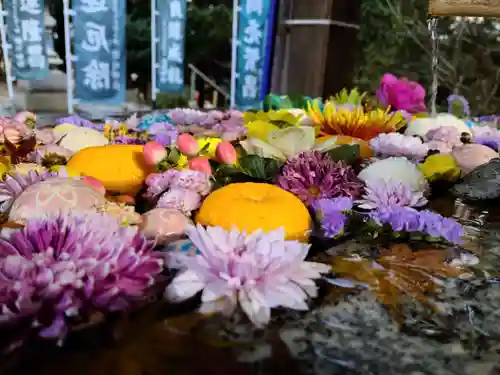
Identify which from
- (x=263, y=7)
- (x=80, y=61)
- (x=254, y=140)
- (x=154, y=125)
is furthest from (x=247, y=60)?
(x=254, y=140)

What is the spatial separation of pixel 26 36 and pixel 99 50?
491mm

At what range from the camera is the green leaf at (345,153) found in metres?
1.02

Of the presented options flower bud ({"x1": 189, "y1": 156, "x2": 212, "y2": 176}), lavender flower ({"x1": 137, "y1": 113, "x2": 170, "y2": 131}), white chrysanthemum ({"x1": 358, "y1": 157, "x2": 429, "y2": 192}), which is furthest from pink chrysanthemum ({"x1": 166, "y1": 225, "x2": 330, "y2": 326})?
lavender flower ({"x1": 137, "y1": 113, "x2": 170, "y2": 131})

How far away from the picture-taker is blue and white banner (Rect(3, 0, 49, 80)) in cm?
347

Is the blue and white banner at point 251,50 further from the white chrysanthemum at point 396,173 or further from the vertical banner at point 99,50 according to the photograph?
the white chrysanthemum at point 396,173

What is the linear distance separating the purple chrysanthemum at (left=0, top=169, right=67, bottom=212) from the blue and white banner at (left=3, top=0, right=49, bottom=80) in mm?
3078

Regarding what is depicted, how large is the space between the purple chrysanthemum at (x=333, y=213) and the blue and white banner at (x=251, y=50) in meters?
3.19

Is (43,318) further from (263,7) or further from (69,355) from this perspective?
(263,7)

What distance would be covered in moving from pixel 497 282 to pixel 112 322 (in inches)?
20.5

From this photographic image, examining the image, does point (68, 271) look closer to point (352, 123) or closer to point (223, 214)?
point (223, 214)

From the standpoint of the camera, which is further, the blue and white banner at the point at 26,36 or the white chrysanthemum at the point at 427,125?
the blue and white banner at the point at 26,36

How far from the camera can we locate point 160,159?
940 millimetres

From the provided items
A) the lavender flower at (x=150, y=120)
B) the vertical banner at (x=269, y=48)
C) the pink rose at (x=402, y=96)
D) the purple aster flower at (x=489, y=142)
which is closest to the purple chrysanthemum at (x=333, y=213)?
the purple aster flower at (x=489, y=142)

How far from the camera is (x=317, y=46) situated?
3.21 meters
